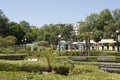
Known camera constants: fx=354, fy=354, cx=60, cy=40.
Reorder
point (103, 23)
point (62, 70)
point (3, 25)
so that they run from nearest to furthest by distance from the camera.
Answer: point (62, 70)
point (3, 25)
point (103, 23)

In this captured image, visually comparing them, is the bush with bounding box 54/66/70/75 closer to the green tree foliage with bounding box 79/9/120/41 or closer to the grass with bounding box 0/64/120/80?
the grass with bounding box 0/64/120/80

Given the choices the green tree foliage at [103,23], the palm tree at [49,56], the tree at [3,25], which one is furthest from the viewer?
the green tree foliage at [103,23]

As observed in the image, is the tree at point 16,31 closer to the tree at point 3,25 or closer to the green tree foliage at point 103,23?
the tree at point 3,25

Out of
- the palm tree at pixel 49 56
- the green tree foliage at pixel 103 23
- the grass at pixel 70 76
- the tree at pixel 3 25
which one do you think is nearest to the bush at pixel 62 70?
the palm tree at pixel 49 56

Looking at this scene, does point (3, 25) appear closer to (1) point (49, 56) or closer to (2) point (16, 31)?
(2) point (16, 31)

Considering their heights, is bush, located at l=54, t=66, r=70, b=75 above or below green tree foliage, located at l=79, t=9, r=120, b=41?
below

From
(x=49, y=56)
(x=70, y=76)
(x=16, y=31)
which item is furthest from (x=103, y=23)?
(x=70, y=76)

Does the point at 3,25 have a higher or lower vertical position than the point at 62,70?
higher

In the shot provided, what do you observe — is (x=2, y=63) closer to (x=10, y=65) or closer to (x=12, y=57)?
(x=10, y=65)

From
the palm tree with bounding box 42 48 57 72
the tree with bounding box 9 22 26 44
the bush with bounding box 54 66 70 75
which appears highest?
the tree with bounding box 9 22 26 44

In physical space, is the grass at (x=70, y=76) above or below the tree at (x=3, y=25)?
below

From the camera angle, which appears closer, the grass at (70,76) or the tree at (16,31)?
the grass at (70,76)

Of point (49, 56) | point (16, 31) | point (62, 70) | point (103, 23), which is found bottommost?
point (62, 70)

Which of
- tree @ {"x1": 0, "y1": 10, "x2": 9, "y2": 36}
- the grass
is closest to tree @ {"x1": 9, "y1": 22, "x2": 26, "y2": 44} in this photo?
tree @ {"x1": 0, "y1": 10, "x2": 9, "y2": 36}
